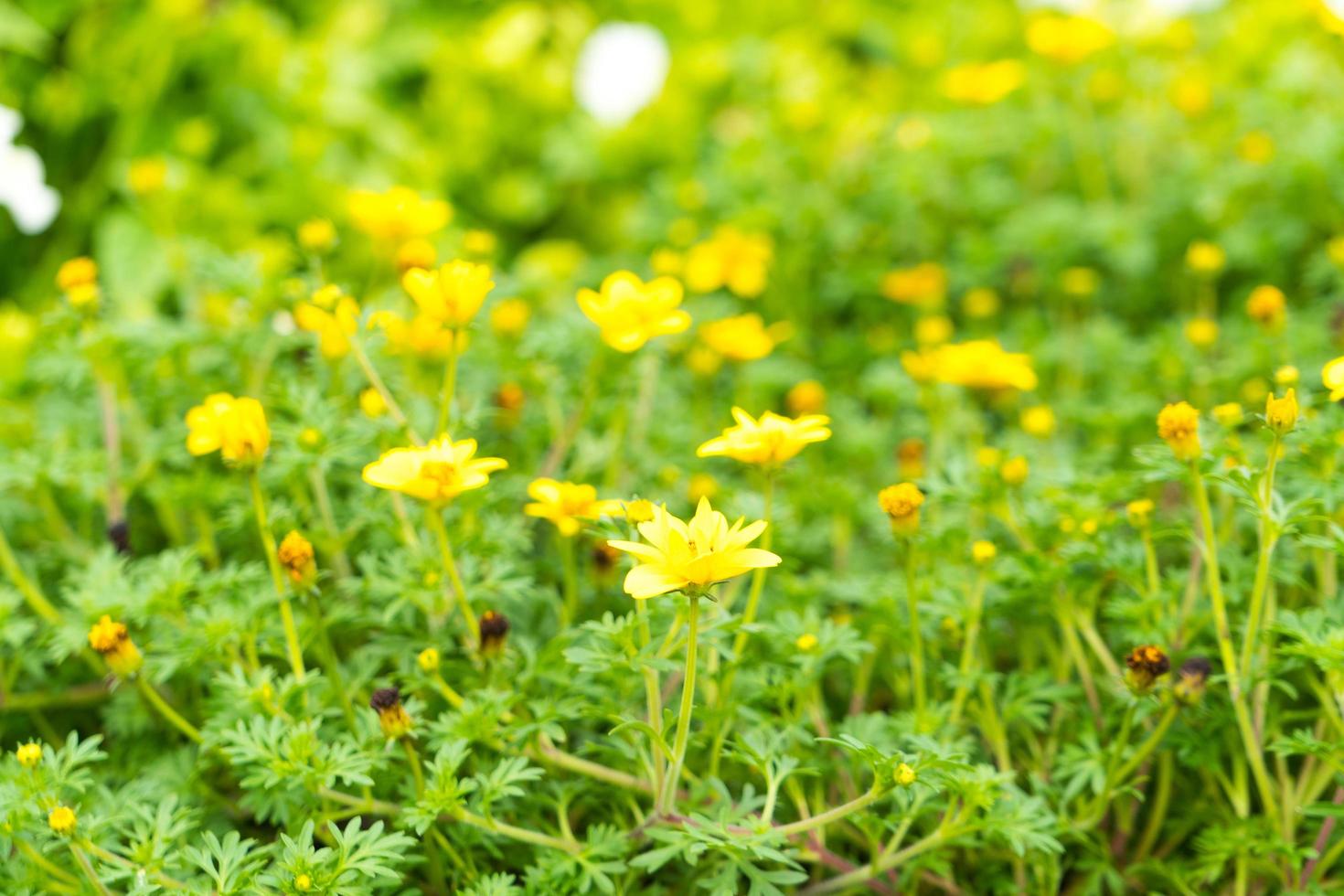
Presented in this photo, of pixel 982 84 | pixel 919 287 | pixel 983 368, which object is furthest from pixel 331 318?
pixel 982 84

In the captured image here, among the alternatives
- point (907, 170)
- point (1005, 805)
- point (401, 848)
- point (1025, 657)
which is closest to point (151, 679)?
A: point (401, 848)

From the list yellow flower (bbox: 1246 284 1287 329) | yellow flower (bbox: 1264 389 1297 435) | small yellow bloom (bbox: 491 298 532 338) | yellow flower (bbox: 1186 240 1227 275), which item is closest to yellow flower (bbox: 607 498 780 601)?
yellow flower (bbox: 1264 389 1297 435)

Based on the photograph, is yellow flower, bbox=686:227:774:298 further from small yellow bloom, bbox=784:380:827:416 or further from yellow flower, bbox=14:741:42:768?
yellow flower, bbox=14:741:42:768

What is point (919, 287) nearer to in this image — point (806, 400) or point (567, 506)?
point (806, 400)

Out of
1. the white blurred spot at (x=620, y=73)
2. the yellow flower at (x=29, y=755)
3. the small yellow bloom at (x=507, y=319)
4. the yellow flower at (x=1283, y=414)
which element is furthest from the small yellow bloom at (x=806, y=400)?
the white blurred spot at (x=620, y=73)

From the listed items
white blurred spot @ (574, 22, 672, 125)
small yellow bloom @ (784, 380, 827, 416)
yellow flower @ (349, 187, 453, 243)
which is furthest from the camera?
white blurred spot @ (574, 22, 672, 125)
